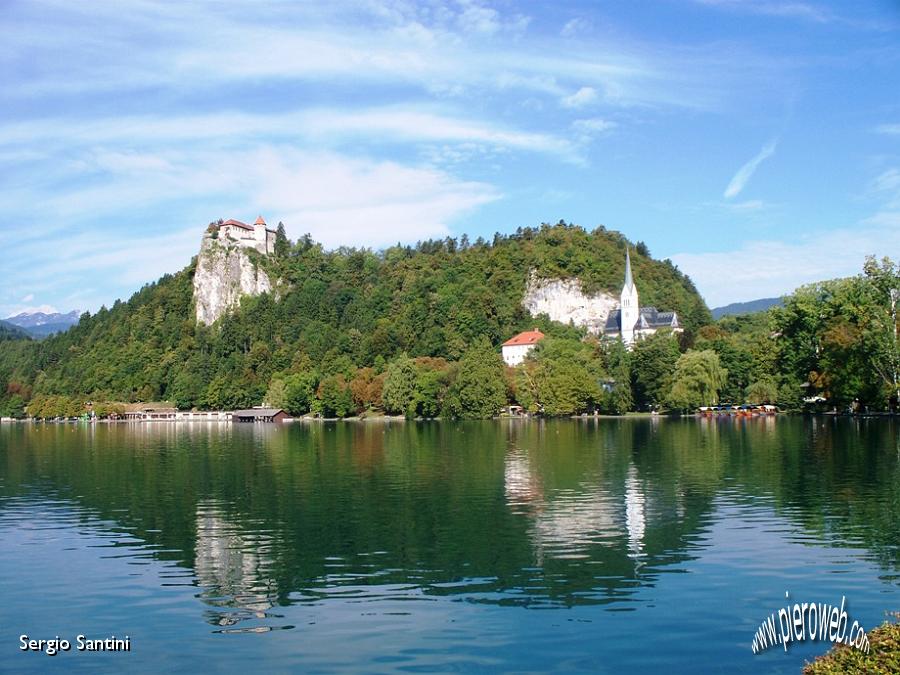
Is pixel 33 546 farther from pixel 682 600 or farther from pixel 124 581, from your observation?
pixel 682 600

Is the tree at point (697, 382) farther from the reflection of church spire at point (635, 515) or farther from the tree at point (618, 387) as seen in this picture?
the reflection of church spire at point (635, 515)

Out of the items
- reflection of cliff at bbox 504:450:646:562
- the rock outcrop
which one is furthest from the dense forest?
reflection of cliff at bbox 504:450:646:562

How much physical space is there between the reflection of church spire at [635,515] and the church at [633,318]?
118 m

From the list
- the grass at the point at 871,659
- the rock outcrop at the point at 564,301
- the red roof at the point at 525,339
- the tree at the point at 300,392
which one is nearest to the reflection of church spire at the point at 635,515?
the grass at the point at 871,659

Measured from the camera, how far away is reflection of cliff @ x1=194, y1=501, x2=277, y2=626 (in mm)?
18469

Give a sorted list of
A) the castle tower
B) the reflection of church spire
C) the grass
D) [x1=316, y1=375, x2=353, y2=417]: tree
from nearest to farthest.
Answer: the grass < the reflection of church spire < [x1=316, y1=375, x2=353, y2=417]: tree < the castle tower

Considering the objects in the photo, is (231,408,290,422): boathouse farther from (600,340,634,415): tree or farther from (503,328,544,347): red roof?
(600,340,634,415): tree

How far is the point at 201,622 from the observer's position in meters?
17.4

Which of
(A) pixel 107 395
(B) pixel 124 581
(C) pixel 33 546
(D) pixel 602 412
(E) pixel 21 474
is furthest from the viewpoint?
(A) pixel 107 395

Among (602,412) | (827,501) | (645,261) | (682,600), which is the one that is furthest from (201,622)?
(645,261)

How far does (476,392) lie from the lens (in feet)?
387

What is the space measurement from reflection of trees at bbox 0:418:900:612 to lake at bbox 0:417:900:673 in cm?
13

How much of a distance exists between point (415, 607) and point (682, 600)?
19.1ft

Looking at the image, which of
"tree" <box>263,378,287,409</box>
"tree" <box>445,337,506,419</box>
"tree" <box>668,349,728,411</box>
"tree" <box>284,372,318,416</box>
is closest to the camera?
"tree" <box>668,349,728,411</box>
